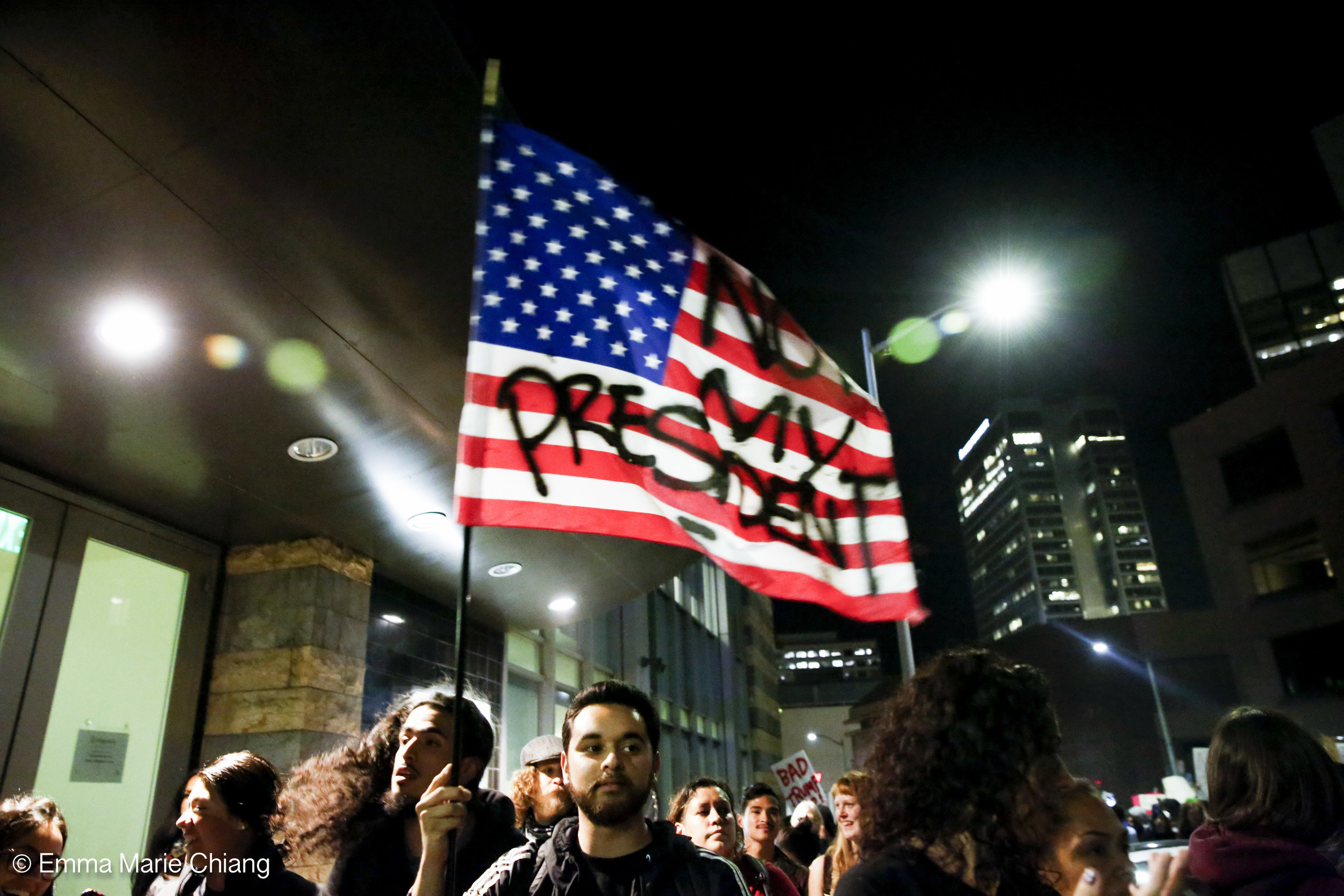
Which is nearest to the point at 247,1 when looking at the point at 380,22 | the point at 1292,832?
the point at 380,22

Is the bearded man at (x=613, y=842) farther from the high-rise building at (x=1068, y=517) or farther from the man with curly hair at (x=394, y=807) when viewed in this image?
the high-rise building at (x=1068, y=517)

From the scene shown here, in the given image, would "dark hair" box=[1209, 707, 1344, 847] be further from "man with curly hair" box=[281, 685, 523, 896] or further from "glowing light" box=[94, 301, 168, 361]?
"glowing light" box=[94, 301, 168, 361]

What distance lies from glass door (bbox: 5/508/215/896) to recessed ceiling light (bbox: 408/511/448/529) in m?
1.94

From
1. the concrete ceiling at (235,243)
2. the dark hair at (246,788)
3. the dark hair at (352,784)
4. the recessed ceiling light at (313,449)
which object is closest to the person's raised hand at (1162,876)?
the dark hair at (352,784)

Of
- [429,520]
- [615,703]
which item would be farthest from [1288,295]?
[615,703]

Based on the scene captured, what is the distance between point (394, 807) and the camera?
148 inches

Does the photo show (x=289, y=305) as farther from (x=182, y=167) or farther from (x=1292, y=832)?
(x=1292, y=832)

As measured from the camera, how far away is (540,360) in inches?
142

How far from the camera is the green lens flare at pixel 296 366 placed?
5.56 m

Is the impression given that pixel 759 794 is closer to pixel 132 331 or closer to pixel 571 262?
pixel 571 262

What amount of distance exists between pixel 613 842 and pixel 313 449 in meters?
4.77

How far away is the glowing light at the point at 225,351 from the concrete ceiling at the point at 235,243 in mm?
42

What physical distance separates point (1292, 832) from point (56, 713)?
25.1 feet

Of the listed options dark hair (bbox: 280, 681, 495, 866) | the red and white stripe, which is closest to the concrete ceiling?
the red and white stripe
